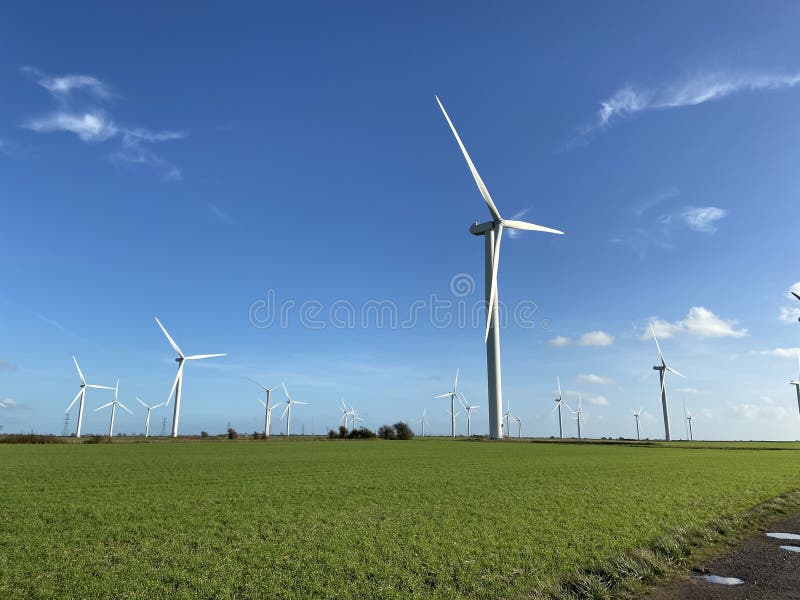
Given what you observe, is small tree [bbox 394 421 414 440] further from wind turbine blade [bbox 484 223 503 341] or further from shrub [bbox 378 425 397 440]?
wind turbine blade [bbox 484 223 503 341]

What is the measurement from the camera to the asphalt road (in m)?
8.95

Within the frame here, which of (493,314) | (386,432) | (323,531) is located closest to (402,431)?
(386,432)

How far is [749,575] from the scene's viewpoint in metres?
10.1

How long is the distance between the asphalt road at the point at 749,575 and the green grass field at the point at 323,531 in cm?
177

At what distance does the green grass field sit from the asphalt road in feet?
5.80

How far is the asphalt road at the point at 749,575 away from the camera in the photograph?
29.3 ft

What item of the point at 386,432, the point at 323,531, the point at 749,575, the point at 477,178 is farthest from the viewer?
the point at 386,432

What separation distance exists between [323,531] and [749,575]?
9692 millimetres

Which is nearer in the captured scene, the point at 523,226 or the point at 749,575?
the point at 749,575

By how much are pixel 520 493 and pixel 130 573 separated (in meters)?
15.2

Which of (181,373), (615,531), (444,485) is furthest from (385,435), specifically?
(615,531)

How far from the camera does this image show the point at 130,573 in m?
9.95

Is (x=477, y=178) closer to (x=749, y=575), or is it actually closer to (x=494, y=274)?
(x=494, y=274)

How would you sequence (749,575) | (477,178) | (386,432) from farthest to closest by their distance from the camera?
(386,432), (477,178), (749,575)
